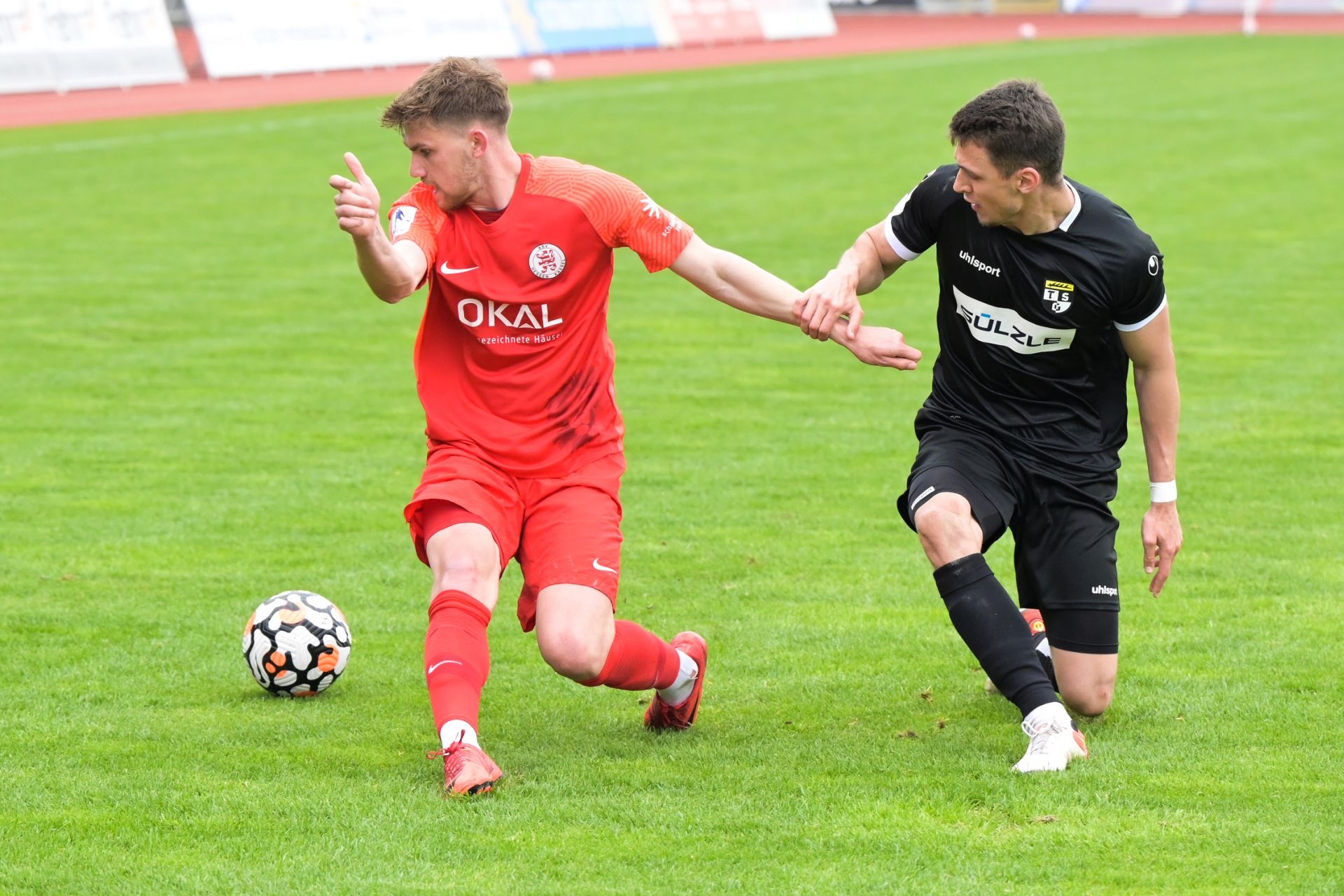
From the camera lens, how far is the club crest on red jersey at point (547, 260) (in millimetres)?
5762

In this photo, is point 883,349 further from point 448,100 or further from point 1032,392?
point 448,100

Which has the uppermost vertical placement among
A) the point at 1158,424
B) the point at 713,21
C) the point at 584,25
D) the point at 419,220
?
the point at 713,21

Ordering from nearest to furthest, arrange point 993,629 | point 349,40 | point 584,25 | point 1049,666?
point 993,629 → point 1049,666 → point 349,40 → point 584,25

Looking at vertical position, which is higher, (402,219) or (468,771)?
(402,219)

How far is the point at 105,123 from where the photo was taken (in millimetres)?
26953

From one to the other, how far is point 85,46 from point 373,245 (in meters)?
26.7

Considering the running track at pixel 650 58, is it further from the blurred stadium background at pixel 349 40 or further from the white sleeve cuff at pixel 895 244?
the white sleeve cuff at pixel 895 244

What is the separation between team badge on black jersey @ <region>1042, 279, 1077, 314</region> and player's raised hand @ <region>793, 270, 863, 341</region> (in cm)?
63

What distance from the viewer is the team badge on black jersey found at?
573cm

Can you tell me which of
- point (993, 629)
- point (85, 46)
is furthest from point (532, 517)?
point (85, 46)

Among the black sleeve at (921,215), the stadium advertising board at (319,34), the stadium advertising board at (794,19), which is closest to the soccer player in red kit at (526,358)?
the black sleeve at (921,215)

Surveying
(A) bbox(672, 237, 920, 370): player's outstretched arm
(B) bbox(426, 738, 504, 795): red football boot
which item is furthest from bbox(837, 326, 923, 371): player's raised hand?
(B) bbox(426, 738, 504, 795): red football boot

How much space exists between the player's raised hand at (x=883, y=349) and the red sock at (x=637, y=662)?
47.0 inches

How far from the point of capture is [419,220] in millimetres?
5797
